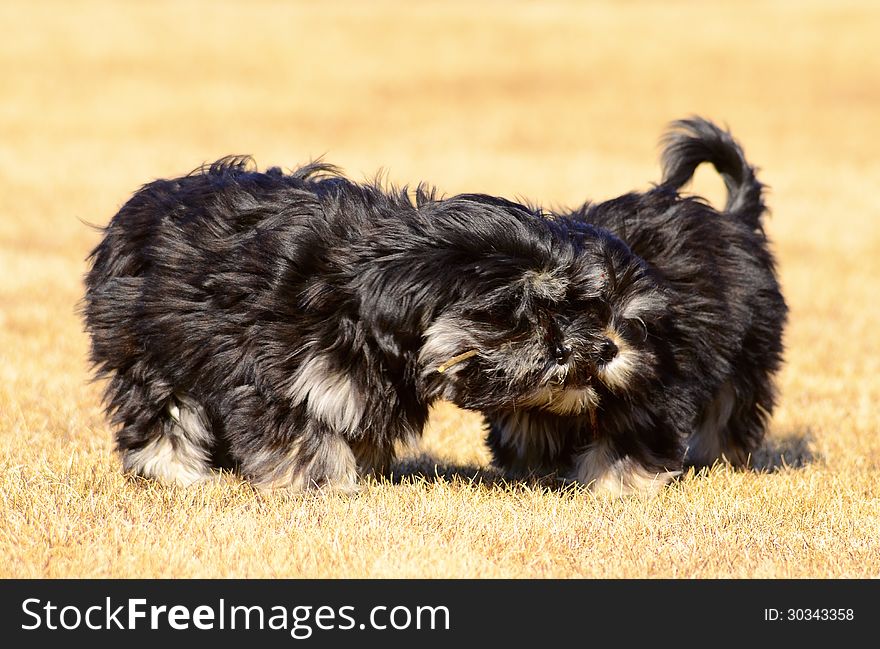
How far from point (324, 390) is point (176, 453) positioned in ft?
3.17

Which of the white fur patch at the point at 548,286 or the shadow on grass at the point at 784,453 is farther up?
the shadow on grass at the point at 784,453

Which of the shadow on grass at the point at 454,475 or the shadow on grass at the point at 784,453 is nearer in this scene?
the shadow on grass at the point at 454,475

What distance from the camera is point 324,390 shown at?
183 inches

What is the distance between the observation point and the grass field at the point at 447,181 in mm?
4480

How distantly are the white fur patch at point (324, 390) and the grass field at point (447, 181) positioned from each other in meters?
0.38

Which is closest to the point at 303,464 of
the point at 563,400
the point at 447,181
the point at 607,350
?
the point at 563,400

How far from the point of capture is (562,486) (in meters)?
5.35

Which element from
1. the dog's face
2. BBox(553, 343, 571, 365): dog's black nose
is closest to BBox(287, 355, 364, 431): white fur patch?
the dog's face

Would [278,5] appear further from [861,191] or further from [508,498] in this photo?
[508,498]

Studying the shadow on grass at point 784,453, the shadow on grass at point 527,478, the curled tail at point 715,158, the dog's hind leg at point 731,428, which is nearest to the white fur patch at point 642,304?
the shadow on grass at point 527,478

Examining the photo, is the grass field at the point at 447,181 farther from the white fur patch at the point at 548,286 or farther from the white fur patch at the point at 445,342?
the white fur patch at the point at 548,286

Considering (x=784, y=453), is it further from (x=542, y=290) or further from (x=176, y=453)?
(x=176, y=453)

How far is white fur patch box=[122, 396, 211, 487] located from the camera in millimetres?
5219
